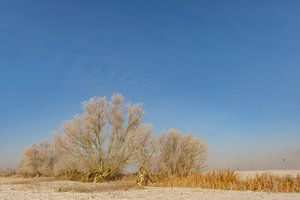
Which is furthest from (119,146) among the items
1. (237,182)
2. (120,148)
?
(237,182)

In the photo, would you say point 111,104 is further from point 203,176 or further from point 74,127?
point 203,176

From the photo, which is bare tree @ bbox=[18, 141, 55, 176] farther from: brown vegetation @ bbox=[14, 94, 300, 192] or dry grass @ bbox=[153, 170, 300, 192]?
dry grass @ bbox=[153, 170, 300, 192]

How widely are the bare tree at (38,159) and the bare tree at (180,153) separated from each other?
11.2 m

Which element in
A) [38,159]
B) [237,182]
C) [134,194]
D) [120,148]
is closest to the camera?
[134,194]

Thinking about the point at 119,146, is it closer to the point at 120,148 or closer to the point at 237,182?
the point at 120,148

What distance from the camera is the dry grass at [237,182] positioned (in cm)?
1570

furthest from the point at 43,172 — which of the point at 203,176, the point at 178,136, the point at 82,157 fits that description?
the point at 203,176

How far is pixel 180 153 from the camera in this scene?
78.1 ft

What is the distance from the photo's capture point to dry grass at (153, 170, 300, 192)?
1570cm

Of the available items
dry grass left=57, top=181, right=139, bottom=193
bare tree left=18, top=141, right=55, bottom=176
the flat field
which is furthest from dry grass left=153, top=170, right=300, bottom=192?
bare tree left=18, top=141, right=55, bottom=176

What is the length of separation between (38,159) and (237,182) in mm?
19512

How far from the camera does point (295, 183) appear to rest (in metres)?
15.8

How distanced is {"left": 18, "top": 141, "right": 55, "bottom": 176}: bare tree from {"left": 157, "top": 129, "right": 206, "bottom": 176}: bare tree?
11.2 m

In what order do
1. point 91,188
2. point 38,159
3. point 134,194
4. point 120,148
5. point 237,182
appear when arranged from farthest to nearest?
point 38,159
point 120,148
point 237,182
point 91,188
point 134,194
